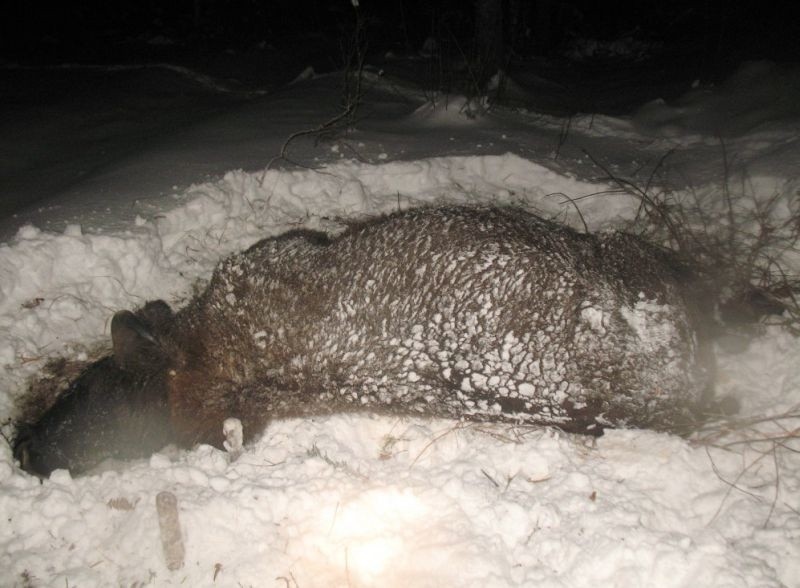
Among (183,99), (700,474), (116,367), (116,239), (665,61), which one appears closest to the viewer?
(700,474)

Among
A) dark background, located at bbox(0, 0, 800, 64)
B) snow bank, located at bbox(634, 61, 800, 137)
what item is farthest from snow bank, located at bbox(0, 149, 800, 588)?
dark background, located at bbox(0, 0, 800, 64)

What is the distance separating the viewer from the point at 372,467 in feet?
7.79

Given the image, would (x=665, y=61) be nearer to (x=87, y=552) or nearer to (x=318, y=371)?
(x=318, y=371)

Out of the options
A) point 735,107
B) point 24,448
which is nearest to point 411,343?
point 24,448

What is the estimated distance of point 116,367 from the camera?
8.84ft

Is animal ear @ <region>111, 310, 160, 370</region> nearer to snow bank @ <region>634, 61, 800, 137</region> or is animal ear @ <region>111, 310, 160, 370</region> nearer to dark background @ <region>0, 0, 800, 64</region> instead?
snow bank @ <region>634, 61, 800, 137</region>

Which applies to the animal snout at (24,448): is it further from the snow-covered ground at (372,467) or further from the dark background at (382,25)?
the dark background at (382,25)

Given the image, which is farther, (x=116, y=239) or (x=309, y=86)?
(x=309, y=86)

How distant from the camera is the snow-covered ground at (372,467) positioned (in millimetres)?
1981

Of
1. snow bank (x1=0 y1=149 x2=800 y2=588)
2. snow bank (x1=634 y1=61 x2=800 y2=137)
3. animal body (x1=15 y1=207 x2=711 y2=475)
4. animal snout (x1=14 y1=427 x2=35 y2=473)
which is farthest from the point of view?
snow bank (x1=634 y1=61 x2=800 y2=137)

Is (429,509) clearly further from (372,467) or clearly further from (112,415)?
(112,415)

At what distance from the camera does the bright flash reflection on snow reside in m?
2.03

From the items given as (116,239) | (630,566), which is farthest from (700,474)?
(116,239)

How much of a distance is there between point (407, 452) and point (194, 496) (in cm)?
102
